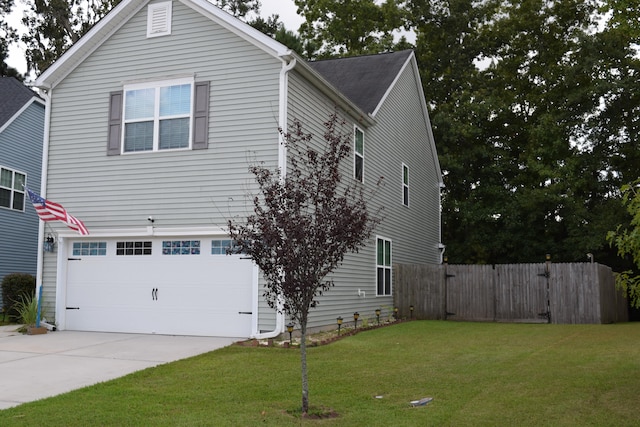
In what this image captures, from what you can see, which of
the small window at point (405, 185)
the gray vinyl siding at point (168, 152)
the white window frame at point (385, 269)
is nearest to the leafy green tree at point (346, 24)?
the small window at point (405, 185)

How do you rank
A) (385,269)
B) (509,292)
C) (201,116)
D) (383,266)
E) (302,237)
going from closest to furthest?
(302,237) → (201,116) → (383,266) → (385,269) → (509,292)

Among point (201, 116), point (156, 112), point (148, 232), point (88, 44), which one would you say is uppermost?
point (88, 44)

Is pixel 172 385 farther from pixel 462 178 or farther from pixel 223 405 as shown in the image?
pixel 462 178

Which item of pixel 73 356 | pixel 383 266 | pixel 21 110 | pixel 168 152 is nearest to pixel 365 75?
pixel 383 266

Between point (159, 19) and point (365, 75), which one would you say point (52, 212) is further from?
point (365, 75)

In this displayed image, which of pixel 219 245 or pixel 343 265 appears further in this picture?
pixel 343 265

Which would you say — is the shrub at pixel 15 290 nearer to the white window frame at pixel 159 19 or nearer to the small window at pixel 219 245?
the small window at pixel 219 245

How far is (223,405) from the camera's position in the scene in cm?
664

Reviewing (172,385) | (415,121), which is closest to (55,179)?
(172,385)

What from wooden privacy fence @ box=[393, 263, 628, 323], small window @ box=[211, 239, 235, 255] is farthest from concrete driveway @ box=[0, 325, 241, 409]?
wooden privacy fence @ box=[393, 263, 628, 323]

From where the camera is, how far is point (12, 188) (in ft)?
66.5

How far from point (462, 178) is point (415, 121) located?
627 centimetres

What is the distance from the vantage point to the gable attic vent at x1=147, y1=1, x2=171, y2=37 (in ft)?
44.5

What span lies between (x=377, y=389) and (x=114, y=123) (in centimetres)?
892
